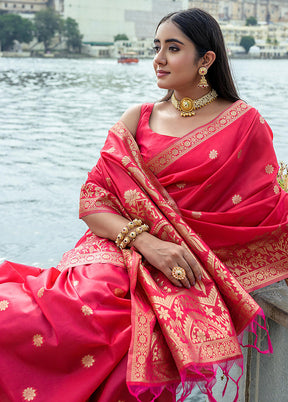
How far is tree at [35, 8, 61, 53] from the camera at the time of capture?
1367 inches

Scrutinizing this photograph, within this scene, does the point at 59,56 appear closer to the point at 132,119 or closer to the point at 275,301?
the point at 132,119

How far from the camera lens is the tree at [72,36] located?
35656mm

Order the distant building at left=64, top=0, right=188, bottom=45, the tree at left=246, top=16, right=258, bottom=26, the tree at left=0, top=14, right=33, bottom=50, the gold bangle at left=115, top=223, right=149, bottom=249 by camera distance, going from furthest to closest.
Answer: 1. the tree at left=246, top=16, right=258, bottom=26
2. the distant building at left=64, top=0, right=188, bottom=45
3. the tree at left=0, top=14, right=33, bottom=50
4. the gold bangle at left=115, top=223, right=149, bottom=249

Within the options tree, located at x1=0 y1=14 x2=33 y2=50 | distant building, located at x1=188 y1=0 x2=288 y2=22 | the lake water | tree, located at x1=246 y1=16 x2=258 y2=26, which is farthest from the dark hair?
distant building, located at x1=188 y1=0 x2=288 y2=22

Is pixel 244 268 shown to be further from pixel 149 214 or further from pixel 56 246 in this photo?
pixel 56 246

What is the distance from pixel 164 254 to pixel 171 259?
1 centimetres

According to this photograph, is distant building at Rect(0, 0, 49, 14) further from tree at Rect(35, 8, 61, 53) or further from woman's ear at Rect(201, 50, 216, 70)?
woman's ear at Rect(201, 50, 216, 70)

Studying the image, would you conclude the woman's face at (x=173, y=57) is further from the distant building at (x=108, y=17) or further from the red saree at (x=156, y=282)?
the distant building at (x=108, y=17)

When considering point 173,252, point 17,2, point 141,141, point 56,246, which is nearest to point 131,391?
point 173,252

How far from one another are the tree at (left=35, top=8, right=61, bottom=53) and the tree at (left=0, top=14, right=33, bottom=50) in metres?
0.91

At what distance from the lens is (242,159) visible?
898 mm

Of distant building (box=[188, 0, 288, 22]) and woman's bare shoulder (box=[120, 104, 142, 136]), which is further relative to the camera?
distant building (box=[188, 0, 288, 22])

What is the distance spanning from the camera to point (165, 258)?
2.61ft

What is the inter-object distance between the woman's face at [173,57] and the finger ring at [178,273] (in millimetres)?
318
